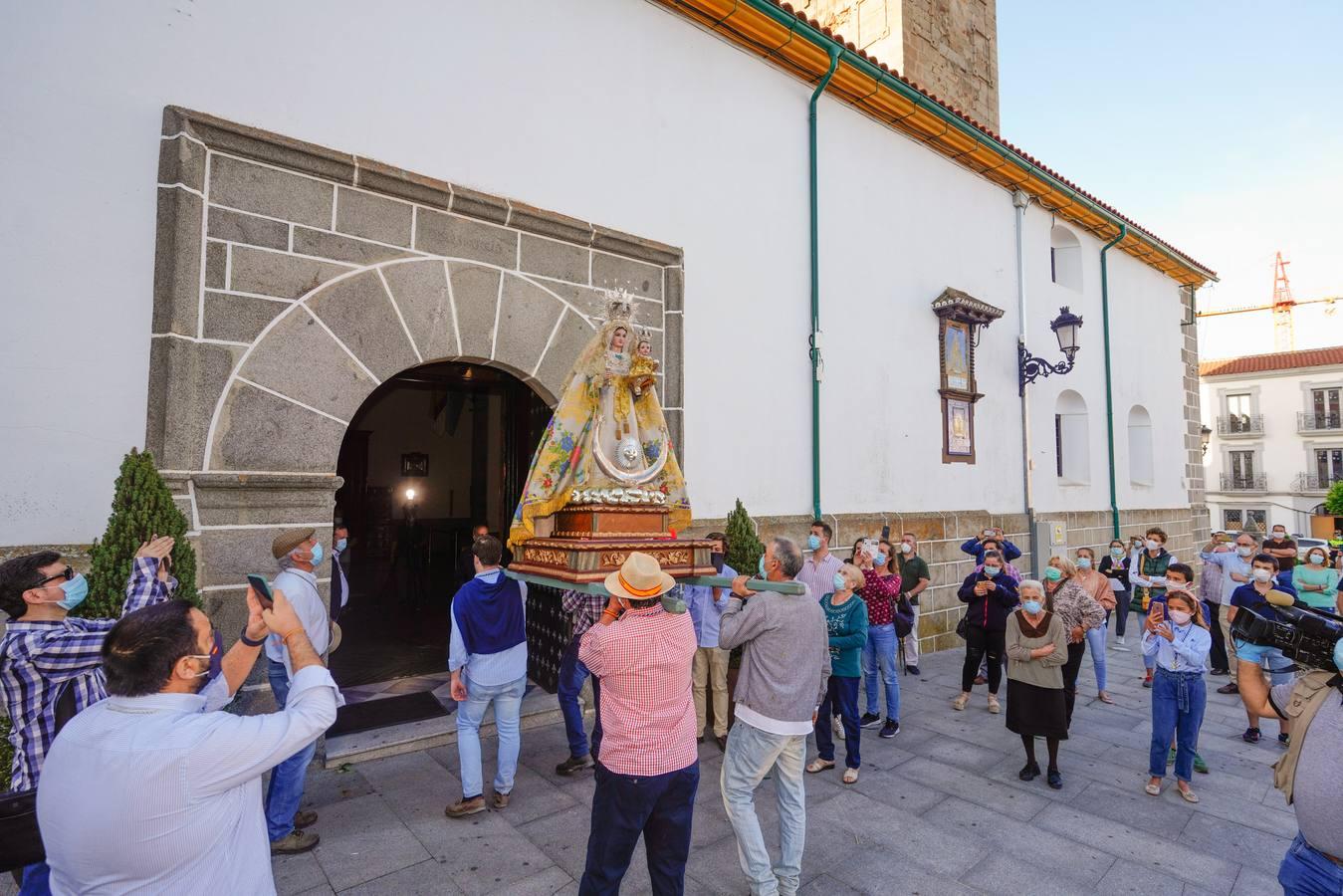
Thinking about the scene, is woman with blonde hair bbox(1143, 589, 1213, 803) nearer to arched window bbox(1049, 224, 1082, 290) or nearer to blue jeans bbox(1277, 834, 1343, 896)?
blue jeans bbox(1277, 834, 1343, 896)

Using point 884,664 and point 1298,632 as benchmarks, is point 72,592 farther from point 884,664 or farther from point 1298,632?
point 884,664

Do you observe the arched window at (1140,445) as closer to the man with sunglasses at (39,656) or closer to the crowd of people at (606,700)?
the crowd of people at (606,700)

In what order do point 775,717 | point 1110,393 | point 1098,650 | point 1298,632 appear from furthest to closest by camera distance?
point 1110,393, point 1098,650, point 775,717, point 1298,632

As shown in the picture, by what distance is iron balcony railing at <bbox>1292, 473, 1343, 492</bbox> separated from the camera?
93.0ft

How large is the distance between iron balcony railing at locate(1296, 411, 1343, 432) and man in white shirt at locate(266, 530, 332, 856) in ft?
123

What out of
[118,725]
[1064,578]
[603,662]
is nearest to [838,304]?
[1064,578]

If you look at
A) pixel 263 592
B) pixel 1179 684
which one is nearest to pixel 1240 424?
pixel 1179 684

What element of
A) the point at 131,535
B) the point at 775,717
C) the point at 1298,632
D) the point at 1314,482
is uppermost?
the point at 1314,482

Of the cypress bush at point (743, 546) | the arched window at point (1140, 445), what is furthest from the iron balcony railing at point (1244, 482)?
the cypress bush at point (743, 546)

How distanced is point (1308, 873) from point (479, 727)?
390 centimetres

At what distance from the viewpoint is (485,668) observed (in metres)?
4.21

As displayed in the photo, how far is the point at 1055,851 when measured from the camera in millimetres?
3859

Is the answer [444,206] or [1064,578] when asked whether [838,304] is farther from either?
[444,206]

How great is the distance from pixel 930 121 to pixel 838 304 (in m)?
3.13
